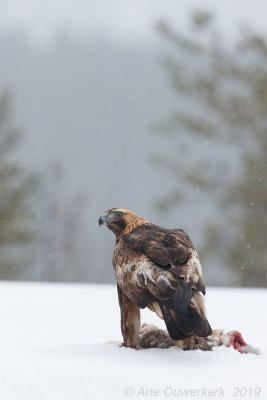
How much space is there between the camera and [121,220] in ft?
13.8

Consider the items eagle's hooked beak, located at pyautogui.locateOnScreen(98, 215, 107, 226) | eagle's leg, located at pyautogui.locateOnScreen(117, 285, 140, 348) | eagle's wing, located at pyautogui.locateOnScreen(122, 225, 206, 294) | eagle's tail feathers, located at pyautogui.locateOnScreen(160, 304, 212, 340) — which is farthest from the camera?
eagle's hooked beak, located at pyautogui.locateOnScreen(98, 215, 107, 226)

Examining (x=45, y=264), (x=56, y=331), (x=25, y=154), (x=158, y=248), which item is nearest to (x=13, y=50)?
(x=25, y=154)

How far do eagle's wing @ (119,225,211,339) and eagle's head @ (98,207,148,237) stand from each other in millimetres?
268

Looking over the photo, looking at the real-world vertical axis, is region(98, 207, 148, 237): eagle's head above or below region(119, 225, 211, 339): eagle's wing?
above

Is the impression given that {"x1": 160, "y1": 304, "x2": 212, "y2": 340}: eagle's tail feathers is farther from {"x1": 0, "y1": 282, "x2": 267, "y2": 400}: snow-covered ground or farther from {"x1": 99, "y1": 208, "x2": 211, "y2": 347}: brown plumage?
{"x1": 0, "y1": 282, "x2": 267, "y2": 400}: snow-covered ground

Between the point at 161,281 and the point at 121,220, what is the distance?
75 cm

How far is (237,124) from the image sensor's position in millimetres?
17781

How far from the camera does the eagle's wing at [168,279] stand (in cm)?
346

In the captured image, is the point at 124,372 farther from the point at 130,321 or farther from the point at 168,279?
the point at 130,321

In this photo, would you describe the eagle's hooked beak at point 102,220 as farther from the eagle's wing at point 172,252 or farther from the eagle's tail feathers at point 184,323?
the eagle's tail feathers at point 184,323

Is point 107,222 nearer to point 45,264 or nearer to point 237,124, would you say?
point 237,124

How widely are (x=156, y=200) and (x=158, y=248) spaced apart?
12.9m

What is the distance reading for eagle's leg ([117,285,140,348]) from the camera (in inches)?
152

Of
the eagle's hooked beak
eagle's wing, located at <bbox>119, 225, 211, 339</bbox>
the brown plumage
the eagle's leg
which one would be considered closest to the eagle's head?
the eagle's hooked beak
